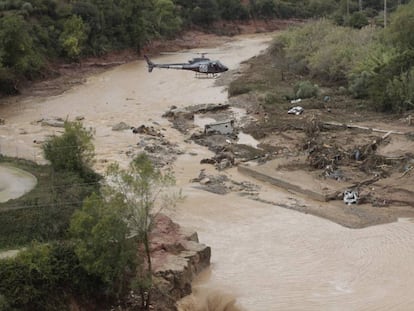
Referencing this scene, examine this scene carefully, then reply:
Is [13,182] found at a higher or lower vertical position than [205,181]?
higher

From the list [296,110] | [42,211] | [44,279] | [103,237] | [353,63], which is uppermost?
[103,237]

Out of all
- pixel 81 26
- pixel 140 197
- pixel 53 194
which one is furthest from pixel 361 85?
pixel 140 197

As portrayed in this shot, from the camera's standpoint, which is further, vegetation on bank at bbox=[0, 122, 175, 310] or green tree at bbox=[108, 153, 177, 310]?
green tree at bbox=[108, 153, 177, 310]

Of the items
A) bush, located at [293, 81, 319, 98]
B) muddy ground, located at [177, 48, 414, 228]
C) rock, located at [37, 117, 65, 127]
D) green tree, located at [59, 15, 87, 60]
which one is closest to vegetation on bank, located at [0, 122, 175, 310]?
muddy ground, located at [177, 48, 414, 228]

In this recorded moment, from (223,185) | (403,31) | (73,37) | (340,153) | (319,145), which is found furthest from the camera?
(73,37)

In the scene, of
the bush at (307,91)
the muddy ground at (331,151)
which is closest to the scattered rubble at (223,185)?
the muddy ground at (331,151)

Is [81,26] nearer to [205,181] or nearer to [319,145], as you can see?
[319,145]

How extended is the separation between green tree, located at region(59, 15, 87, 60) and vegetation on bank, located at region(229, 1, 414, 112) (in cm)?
1926

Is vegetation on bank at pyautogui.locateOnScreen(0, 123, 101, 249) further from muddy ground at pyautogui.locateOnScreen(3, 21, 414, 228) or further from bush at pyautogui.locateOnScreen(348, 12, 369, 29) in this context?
bush at pyautogui.locateOnScreen(348, 12, 369, 29)

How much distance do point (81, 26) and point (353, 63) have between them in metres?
31.0

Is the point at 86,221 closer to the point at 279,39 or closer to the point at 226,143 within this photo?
the point at 226,143

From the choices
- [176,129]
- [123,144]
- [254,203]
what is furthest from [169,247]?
[176,129]

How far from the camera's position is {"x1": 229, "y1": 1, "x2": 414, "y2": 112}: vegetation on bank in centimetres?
4494

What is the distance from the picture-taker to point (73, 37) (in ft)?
223
